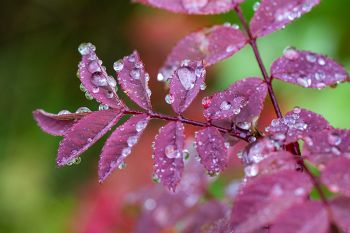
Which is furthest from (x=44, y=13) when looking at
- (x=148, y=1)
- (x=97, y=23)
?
(x=148, y=1)

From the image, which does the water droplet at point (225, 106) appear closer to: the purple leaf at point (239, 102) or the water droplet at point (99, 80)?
the purple leaf at point (239, 102)

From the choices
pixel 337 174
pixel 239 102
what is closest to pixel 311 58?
pixel 239 102

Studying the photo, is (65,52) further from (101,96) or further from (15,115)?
(101,96)

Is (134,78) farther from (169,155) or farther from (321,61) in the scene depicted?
(321,61)

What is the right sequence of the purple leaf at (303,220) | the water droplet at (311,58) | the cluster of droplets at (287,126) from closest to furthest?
the purple leaf at (303,220) < the cluster of droplets at (287,126) < the water droplet at (311,58)

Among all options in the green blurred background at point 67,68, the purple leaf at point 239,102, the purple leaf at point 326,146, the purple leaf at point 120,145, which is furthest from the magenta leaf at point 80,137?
the green blurred background at point 67,68

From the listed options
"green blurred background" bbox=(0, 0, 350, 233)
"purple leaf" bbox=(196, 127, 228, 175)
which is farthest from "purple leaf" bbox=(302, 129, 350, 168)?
"green blurred background" bbox=(0, 0, 350, 233)
